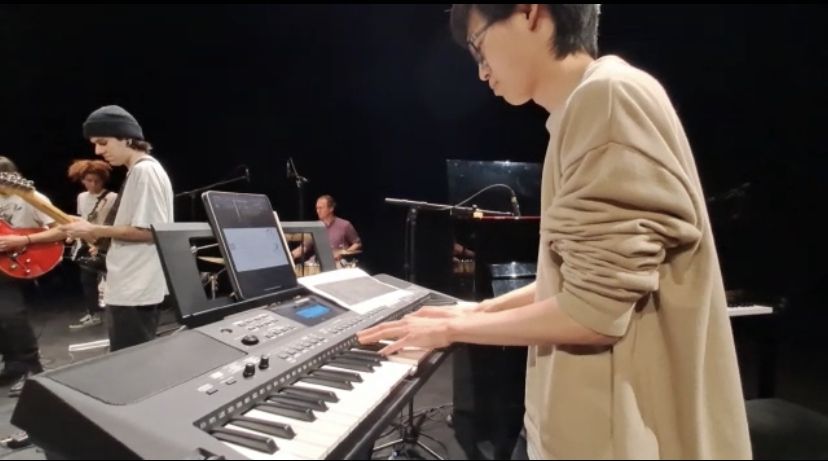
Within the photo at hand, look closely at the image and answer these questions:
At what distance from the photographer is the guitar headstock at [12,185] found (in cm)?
328

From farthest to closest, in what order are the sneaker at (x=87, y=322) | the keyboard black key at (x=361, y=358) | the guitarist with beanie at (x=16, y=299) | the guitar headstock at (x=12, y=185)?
the sneaker at (x=87, y=322) < the guitarist with beanie at (x=16, y=299) < the guitar headstock at (x=12, y=185) < the keyboard black key at (x=361, y=358)

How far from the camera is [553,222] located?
2.61 feet

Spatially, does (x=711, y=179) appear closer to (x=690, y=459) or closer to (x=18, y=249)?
(x=690, y=459)

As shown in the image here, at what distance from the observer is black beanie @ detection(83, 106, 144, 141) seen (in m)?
2.85

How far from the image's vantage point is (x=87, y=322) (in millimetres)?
6102

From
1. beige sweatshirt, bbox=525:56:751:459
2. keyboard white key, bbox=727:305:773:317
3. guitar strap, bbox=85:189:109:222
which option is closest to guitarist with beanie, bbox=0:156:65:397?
guitar strap, bbox=85:189:109:222

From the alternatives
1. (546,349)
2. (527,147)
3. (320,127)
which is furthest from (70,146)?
(546,349)

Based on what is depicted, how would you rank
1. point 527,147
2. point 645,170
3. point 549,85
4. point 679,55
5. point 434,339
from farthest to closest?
1. point 527,147
2. point 679,55
3. point 434,339
4. point 549,85
5. point 645,170

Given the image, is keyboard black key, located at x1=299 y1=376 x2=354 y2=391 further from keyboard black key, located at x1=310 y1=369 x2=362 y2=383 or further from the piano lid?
the piano lid

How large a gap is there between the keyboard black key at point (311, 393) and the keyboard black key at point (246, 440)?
0.20 metres

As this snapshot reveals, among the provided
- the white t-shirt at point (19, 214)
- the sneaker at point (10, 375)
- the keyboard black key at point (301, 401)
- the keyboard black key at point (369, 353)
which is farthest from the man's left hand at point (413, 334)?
the sneaker at point (10, 375)

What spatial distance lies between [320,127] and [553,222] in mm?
6807

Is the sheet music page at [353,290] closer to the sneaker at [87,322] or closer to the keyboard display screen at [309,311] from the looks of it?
the keyboard display screen at [309,311]

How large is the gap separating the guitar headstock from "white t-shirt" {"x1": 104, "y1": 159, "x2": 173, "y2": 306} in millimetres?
1069
